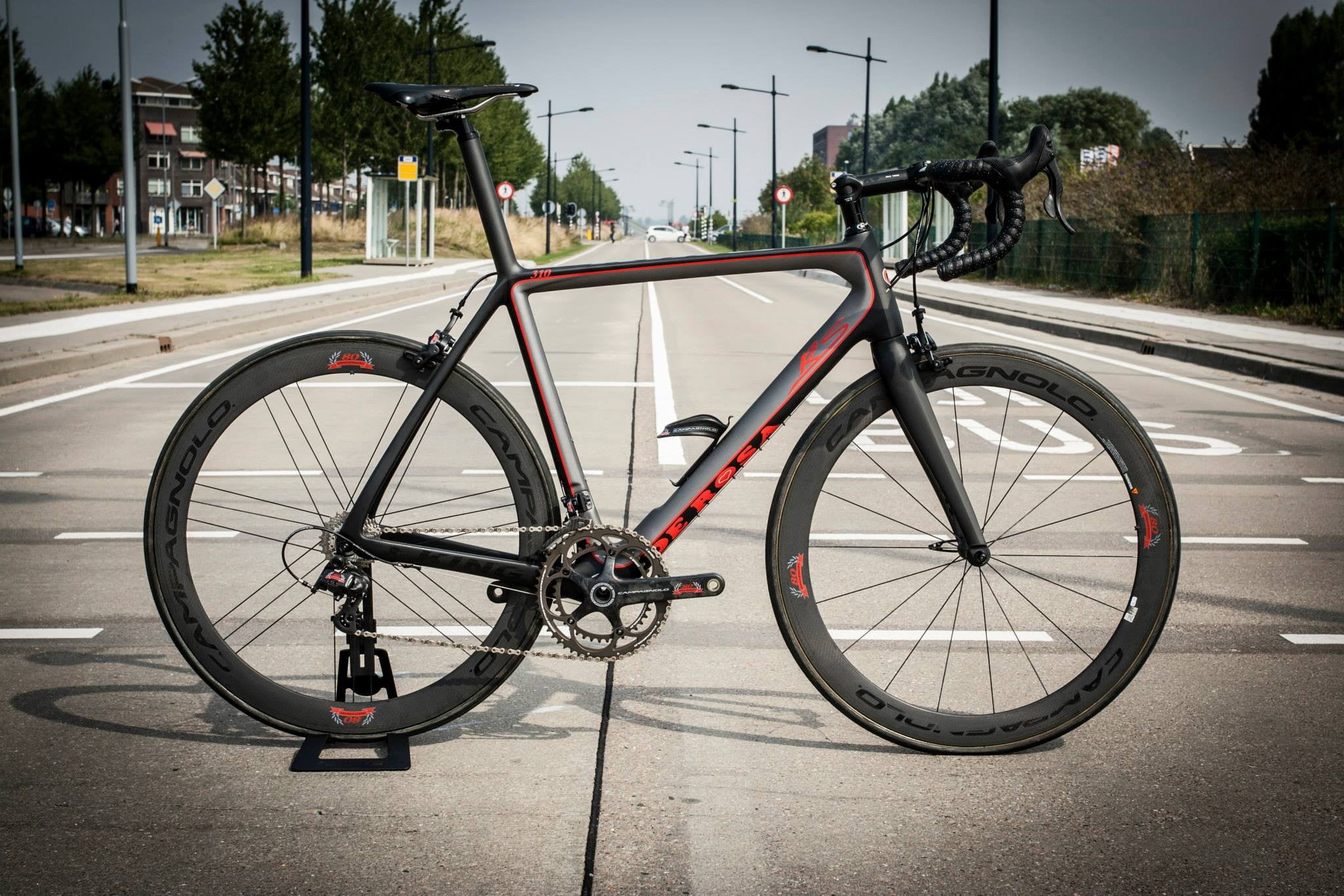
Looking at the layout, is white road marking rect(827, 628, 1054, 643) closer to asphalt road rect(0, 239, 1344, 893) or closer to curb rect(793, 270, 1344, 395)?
asphalt road rect(0, 239, 1344, 893)

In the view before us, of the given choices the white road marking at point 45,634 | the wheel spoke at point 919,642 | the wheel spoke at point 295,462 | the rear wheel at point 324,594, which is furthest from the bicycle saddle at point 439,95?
the white road marking at point 45,634

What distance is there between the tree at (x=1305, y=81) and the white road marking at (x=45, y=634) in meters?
55.7

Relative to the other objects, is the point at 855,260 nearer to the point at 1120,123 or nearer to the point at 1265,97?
the point at 1265,97

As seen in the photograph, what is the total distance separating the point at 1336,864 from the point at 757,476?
5145mm

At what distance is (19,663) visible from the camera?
13.6 ft

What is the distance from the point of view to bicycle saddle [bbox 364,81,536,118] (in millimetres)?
3113

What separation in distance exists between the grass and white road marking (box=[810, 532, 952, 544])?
52.3 ft

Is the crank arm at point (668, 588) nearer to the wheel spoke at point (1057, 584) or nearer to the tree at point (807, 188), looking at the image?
the wheel spoke at point (1057, 584)

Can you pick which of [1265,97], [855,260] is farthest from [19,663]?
[1265,97]

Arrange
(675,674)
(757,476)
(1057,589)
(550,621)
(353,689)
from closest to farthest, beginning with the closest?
(550,621), (353,689), (675,674), (1057,589), (757,476)

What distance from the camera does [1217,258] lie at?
76.8 ft

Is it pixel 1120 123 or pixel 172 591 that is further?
pixel 1120 123

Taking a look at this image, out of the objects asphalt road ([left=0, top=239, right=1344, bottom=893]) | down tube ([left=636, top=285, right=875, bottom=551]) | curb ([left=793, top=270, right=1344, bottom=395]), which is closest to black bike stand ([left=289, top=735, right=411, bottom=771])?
asphalt road ([left=0, top=239, right=1344, bottom=893])

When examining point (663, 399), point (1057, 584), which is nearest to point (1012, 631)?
point (1057, 584)
